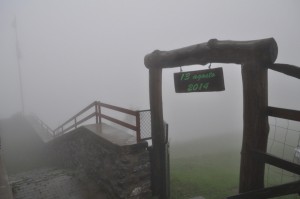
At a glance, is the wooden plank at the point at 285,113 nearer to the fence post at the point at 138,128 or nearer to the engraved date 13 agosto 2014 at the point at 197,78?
the engraved date 13 agosto 2014 at the point at 197,78

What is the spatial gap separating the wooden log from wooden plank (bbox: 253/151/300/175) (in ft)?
4.53

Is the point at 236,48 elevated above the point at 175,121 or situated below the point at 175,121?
above

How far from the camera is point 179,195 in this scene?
8.32 metres

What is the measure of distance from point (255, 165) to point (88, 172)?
19.5 ft

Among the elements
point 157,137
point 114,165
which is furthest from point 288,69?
point 114,165

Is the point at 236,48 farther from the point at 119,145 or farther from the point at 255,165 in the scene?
the point at 119,145

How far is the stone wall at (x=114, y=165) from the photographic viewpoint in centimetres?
630

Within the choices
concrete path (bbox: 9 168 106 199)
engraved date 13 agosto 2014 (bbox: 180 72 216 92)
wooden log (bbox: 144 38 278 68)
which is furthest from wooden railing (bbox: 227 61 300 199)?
concrete path (bbox: 9 168 106 199)

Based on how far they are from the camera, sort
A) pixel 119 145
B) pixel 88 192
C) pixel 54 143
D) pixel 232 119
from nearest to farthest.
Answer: pixel 119 145, pixel 88 192, pixel 54 143, pixel 232 119

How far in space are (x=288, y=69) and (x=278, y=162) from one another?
1292 mm

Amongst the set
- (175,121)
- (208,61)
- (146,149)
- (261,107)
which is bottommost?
(175,121)

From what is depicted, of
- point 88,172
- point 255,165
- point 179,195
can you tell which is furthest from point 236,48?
point 88,172

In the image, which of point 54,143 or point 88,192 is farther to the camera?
point 54,143

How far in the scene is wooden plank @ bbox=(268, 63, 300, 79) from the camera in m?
3.44
